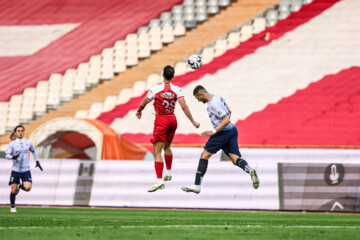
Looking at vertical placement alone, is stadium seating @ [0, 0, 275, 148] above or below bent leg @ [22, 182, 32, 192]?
above

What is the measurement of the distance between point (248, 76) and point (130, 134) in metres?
5.15

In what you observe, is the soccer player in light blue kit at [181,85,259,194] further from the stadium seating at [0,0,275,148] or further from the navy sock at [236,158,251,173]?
the stadium seating at [0,0,275,148]

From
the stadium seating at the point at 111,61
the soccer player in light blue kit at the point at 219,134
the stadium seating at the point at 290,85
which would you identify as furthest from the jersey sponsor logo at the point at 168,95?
the stadium seating at the point at 111,61

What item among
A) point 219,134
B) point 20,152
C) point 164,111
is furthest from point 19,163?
point 219,134

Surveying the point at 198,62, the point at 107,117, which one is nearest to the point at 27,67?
the point at 107,117

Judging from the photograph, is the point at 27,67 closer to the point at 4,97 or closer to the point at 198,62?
the point at 4,97

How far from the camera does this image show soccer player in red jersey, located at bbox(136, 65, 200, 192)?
1255 cm

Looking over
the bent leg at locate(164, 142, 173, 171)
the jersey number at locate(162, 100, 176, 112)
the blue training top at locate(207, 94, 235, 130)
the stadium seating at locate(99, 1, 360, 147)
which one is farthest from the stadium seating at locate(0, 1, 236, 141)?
the blue training top at locate(207, 94, 235, 130)

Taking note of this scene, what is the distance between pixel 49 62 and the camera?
34.2 meters

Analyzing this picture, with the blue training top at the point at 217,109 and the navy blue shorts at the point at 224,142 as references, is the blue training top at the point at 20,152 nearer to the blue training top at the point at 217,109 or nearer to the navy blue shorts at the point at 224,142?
the navy blue shorts at the point at 224,142

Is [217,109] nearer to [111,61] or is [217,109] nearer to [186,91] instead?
[186,91]

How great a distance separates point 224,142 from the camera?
1277 centimetres

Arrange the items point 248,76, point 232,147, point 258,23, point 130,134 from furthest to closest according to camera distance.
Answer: point 258,23, point 248,76, point 130,134, point 232,147

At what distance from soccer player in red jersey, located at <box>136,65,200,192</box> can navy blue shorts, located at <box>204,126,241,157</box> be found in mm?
450
